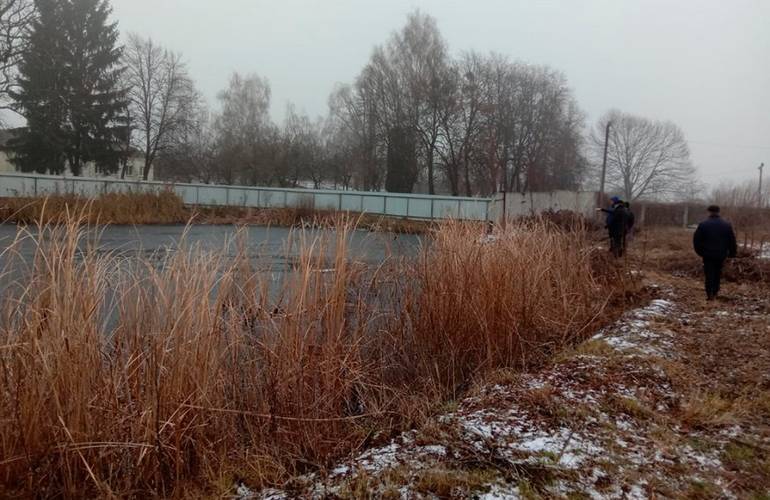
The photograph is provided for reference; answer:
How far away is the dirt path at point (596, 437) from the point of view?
2.56 m

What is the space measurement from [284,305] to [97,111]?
42.2m

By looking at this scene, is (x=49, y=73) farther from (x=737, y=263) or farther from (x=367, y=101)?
(x=737, y=263)

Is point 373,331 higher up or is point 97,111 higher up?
point 97,111

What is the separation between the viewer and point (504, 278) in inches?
191

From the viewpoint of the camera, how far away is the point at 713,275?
7766 millimetres

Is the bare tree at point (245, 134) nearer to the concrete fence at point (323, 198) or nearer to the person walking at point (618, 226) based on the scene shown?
the concrete fence at point (323, 198)

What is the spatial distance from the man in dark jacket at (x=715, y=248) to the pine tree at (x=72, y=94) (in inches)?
1515

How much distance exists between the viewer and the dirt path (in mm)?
2559

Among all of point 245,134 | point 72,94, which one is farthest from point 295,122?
point 72,94

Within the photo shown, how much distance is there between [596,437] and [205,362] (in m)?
2.38

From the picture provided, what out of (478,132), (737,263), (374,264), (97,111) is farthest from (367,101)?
(374,264)

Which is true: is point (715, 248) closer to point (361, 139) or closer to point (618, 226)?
point (618, 226)

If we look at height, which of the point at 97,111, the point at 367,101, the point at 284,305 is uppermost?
the point at 367,101

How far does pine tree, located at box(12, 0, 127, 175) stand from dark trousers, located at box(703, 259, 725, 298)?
38666 millimetres
